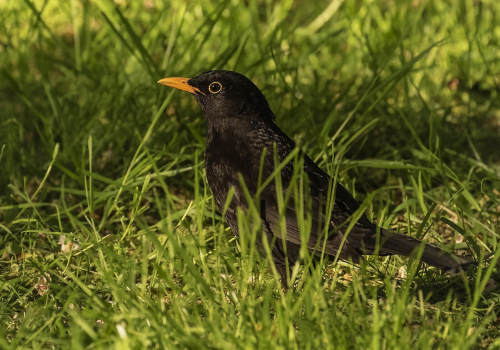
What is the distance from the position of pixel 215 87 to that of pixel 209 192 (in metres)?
0.71

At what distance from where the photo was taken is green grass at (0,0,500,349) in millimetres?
2926

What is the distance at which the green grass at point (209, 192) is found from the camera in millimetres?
2926

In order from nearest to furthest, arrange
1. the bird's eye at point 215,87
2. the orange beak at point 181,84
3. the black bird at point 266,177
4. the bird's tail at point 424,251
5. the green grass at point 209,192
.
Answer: the green grass at point 209,192 < the bird's tail at point 424,251 < the black bird at point 266,177 < the bird's eye at point 215,87 < the orange beak at point 181,84

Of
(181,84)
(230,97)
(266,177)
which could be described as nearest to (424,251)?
(266,177)

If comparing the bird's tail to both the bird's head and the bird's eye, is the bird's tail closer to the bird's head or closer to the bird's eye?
the bird's head

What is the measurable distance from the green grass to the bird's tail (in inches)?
3.3

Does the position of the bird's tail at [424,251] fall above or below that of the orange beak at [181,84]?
below

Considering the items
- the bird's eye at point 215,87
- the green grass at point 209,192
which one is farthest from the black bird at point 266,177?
the green grass at point 209,192

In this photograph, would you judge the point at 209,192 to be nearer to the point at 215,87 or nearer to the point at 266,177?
the point at 215,87

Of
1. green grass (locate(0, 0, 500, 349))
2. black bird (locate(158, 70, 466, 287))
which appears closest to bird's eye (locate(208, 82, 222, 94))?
black bird (locate(158, 70, 466, 287))

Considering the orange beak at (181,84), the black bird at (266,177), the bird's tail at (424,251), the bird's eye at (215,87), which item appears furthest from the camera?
the orange beak at (181,84)

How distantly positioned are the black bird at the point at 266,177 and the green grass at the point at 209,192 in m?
0.13

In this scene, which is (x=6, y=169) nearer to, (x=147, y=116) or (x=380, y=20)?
(x=147, y=116)

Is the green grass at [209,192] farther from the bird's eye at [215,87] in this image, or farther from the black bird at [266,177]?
the bird's eye at [215,87]
